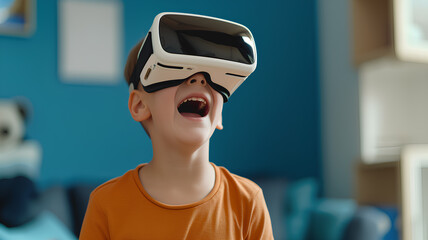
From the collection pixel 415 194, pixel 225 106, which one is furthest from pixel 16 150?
pixel 415 194

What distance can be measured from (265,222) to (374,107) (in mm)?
1909

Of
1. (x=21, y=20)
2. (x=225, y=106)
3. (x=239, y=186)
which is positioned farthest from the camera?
(x=225, y=106)

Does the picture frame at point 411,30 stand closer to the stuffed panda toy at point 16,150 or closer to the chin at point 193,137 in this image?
the chin at point 193,137

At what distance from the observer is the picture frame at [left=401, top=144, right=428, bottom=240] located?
1626mm

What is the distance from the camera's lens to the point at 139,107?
714 millimetres

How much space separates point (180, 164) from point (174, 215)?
0.08 metres

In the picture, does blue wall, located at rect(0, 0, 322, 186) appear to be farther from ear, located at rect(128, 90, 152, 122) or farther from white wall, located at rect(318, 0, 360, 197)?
ear, located at rect(128, 90, 152, 122)

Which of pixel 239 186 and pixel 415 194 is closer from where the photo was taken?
pixel 239 186

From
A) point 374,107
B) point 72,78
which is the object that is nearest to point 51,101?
point 72,78

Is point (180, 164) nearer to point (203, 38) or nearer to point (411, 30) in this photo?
point (203, 38)

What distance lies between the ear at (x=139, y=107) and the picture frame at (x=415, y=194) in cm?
119

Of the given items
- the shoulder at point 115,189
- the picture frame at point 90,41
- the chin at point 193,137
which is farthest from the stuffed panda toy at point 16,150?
the chin at point 193,137

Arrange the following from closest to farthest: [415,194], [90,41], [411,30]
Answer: [415,194], [411,30], [90,41]

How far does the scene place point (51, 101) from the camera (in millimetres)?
2662
